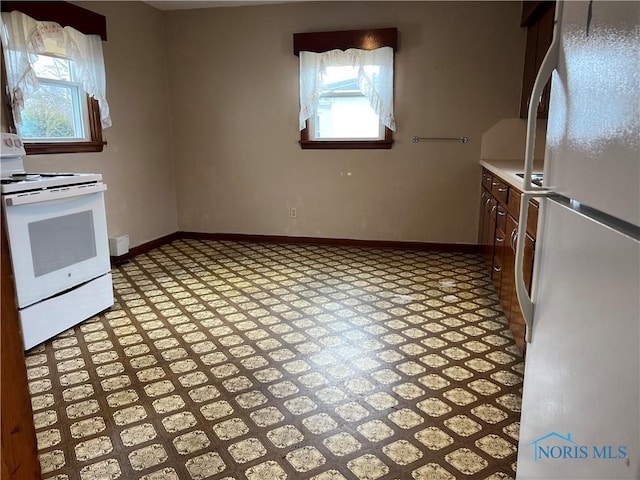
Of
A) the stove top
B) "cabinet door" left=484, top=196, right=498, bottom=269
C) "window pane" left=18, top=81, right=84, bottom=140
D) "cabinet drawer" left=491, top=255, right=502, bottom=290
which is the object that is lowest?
"cabinet drawer" left=491, top=255, right=502, bottom=290

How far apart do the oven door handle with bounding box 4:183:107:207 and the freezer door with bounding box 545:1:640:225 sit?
2510 mm

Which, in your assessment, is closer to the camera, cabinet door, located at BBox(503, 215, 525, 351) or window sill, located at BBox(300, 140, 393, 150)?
cabinet door, located at BBox(503, 215, 525, 351)

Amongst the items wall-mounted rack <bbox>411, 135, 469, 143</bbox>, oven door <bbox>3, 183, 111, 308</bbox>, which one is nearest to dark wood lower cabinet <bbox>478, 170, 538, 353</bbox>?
wall-mounted rack <bbox>411, 135, 469, 143</bbox>

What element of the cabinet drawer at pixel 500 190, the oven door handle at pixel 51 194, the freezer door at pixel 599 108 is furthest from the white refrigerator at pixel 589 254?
the oven door handle at pixel 51 194

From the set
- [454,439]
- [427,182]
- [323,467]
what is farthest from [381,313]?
[427,182]

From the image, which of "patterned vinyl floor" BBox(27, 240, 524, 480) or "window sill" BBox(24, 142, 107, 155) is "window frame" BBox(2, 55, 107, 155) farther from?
"patterned vinyl floor" BBox(27, 240, 524, 480)

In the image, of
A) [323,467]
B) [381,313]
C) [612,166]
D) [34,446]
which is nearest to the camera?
[612,166]

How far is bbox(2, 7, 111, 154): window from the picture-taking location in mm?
3203

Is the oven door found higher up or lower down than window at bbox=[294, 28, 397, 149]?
lower down

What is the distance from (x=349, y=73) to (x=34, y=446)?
433cm

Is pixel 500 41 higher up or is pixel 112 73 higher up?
pixel 500 41

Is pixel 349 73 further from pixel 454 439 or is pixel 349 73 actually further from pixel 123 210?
pixel 454 439

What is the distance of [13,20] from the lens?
317cm

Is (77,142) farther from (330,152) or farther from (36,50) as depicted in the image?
(330,152)
